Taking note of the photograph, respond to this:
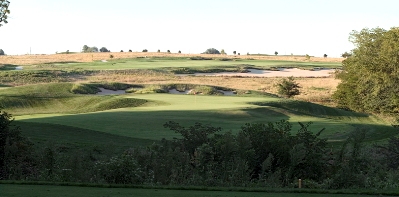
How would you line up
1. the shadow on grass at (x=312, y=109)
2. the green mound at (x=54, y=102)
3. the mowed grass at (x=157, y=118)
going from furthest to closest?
1. the shadow on grass at (x=312, y=109)
2. the green mound at (x=54, y=102)
3. the mowed grass at (x=157, y=118)

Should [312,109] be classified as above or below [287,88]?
below

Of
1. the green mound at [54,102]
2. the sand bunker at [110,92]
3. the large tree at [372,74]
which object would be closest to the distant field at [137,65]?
the sand bunker at [110,92]

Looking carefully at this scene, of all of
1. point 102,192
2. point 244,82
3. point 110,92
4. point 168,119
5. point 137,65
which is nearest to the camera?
point 102,192

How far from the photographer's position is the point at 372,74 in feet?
199

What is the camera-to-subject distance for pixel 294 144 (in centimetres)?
1650

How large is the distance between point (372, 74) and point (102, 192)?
54843mm

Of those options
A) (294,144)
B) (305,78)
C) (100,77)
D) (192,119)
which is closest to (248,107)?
(192,119)

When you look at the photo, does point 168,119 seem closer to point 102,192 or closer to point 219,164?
point 219,164

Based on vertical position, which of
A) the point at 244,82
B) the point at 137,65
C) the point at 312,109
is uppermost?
the point at 137,65

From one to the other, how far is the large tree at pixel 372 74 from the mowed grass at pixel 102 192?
157 feet

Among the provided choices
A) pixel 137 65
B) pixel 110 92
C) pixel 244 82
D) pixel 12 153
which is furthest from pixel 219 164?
pixel 137 65

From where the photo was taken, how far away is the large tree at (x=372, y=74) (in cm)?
5966

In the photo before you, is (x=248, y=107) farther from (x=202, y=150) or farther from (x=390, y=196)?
(x=390, y=196)

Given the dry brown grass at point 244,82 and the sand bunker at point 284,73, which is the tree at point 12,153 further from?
the sand bunker at point 284,73
